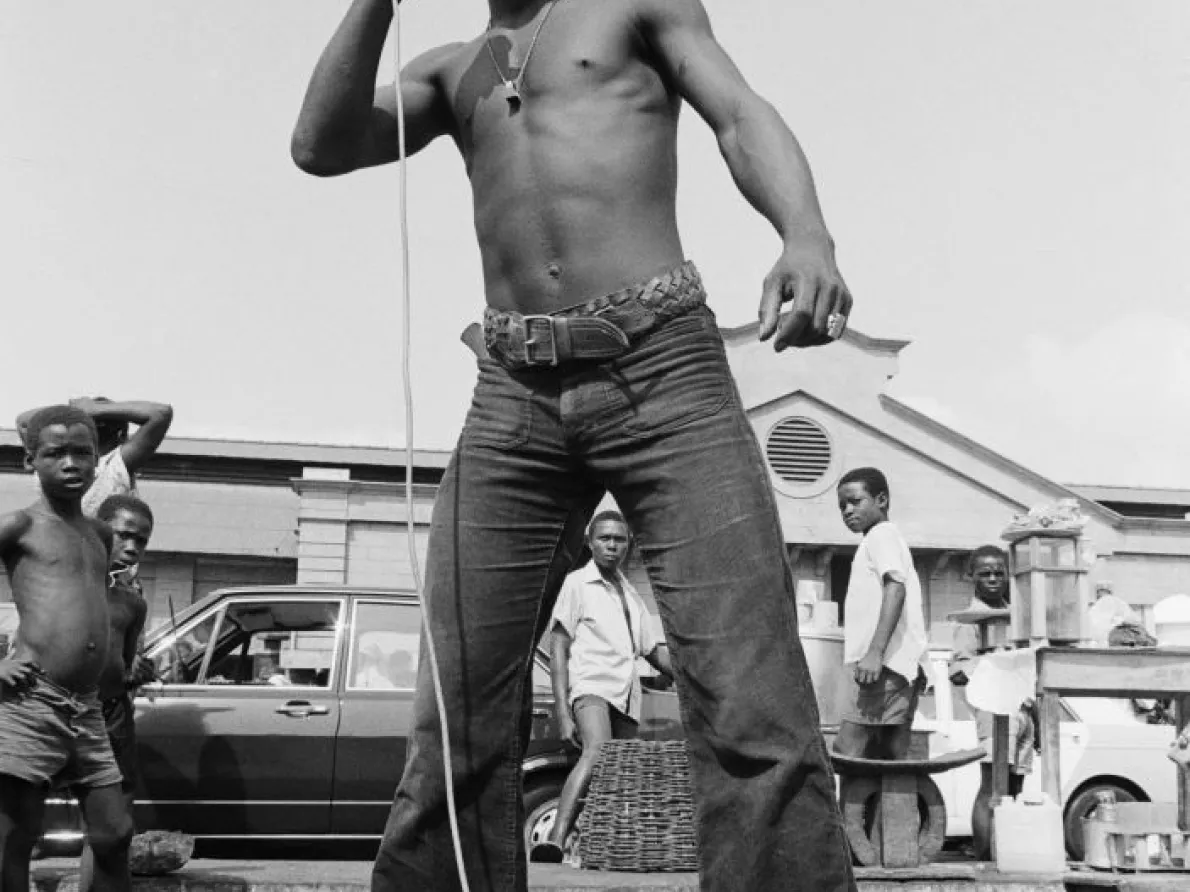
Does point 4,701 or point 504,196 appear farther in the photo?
point 4,701

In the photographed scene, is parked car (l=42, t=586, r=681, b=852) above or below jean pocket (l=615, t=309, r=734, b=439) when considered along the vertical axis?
below

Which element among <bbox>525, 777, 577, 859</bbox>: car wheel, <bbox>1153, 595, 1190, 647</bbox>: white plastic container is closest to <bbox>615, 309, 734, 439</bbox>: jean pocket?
<bbox>525, 777, 577, 859</bbox>: car wheel

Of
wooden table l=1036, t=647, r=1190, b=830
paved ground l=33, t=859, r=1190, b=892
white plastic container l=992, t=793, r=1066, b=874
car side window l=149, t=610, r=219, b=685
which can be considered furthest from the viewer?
car side window l=149, t=610, r=219, b=685

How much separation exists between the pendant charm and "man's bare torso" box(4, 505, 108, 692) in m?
2.91

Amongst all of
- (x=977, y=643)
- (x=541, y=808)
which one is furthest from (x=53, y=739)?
(x=977, y=643)

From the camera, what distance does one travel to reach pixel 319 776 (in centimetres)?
780

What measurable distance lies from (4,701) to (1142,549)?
29249 millimetres

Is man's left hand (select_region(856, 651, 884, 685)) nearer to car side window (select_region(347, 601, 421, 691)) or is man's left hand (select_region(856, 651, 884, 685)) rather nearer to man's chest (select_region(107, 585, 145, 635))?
car side window (select_region(347, 601, 421, 691))

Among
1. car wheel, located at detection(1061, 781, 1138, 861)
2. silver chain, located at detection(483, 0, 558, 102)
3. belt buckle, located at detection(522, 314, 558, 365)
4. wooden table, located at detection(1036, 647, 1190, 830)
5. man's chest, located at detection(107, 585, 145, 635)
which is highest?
silver chain, located at detection(483, 0, 558, 102)

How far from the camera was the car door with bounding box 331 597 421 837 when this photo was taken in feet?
25.6

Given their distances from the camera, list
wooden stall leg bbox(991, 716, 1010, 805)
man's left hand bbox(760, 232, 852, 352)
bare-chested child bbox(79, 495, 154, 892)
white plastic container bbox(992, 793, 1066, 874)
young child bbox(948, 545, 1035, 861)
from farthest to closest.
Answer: young child bbox(948, 545, 1035, 861) → wooden stall leg bbox(991, 716, 1010, 805) → white plastic container bbox(992, 793, 1066, 874) → bare-chested child bbox(79, 495, 154, 892) → man's left hand bbox(760, 232, 852, 352)

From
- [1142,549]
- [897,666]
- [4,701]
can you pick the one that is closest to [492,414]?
[4,701]

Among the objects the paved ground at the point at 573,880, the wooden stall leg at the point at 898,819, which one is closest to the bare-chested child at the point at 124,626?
the paved ground at the point at 573,880

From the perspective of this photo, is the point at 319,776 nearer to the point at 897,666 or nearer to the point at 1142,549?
the point at 897,666
